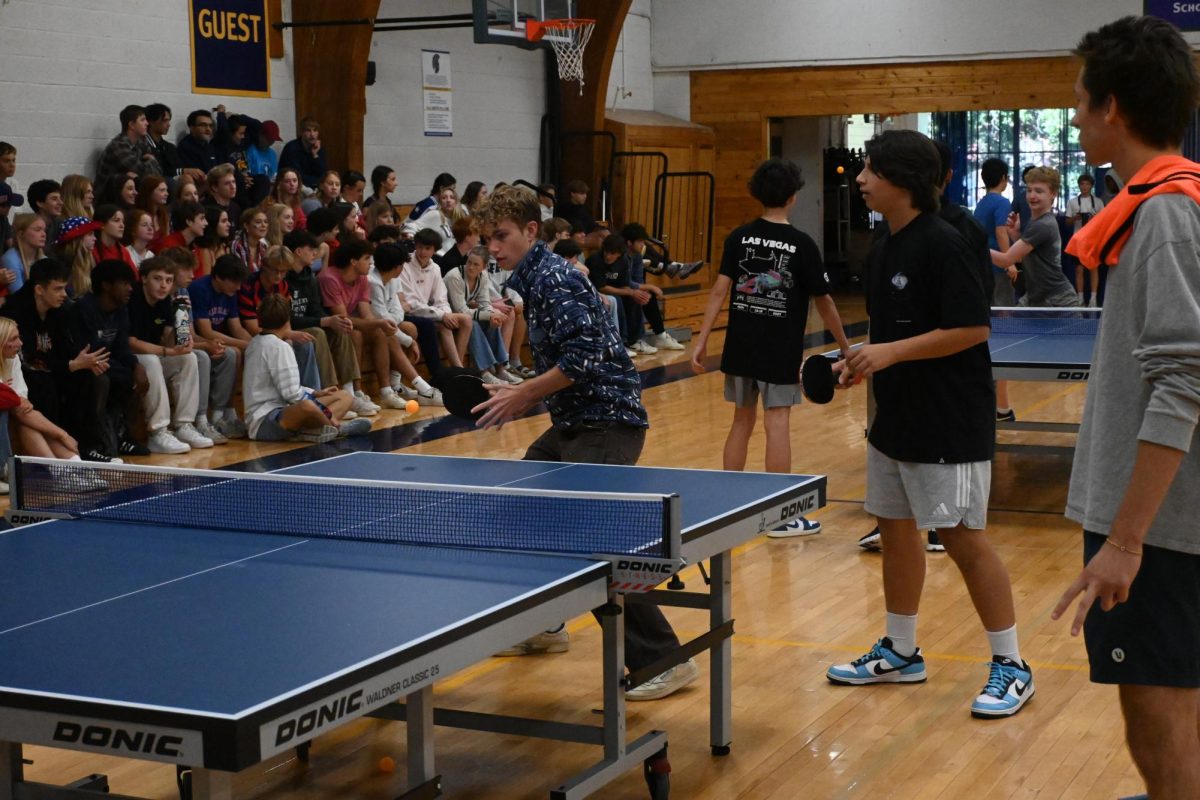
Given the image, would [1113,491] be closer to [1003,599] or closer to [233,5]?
[1003,599]

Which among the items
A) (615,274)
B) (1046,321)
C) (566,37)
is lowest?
(1046,321)

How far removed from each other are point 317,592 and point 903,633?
2247mm

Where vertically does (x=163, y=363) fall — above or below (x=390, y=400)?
above

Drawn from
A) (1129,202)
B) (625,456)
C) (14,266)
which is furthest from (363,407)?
(1129,202)

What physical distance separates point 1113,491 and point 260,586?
5.73 ft

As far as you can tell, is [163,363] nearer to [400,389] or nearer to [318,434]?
[318,434]

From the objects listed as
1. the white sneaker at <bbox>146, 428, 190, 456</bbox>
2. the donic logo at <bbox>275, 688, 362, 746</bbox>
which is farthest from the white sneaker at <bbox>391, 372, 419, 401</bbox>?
the donic logo at <bbox>275, 688, 362, 746</bbox>

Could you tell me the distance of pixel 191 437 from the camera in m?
9.48

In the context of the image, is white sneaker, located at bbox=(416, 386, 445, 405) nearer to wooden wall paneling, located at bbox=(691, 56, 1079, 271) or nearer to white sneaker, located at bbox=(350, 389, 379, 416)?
white sneaker, located at bbox=(350, 389, 379, 416)

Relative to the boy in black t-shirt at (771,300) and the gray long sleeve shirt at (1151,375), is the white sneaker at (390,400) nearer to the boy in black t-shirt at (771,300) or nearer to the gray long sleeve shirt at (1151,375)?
the boy in black t-shirt at (771,300)

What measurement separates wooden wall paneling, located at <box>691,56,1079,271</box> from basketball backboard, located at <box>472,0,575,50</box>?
5122 millimetres

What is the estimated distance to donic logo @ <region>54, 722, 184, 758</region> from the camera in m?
2.26

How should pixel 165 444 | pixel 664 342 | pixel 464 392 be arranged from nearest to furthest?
pixel 464 392 → pixel 165 444 → pixel 664 342

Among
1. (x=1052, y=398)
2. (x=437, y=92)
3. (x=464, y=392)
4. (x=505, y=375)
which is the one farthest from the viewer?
(x=437, y=92)
